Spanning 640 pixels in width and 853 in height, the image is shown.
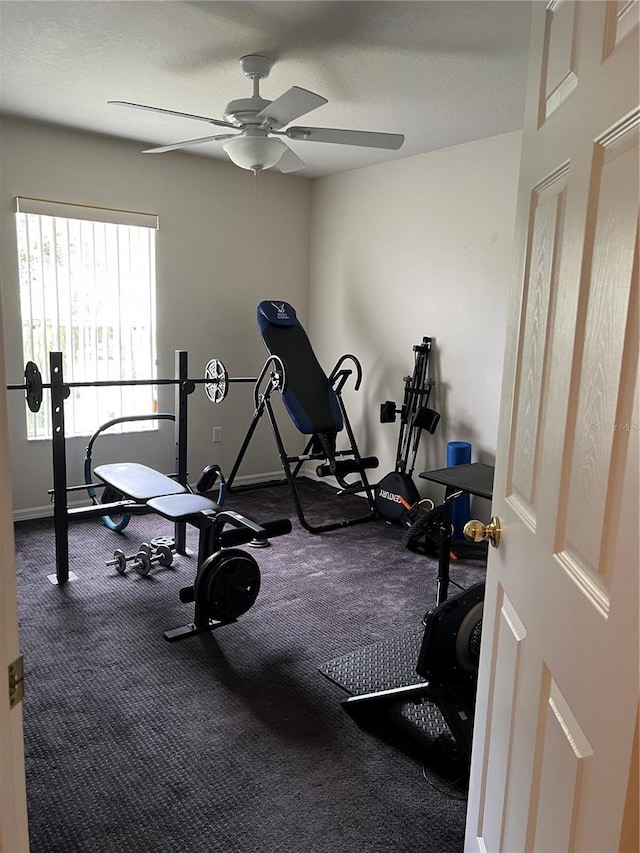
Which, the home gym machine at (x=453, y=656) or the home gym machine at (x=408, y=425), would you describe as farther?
the home gym machine at (x=408, y=425)

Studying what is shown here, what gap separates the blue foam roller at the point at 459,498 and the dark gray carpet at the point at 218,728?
60cm

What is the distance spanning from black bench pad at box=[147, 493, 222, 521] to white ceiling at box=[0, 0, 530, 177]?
6.57 ft

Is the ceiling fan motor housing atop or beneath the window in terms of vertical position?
atop

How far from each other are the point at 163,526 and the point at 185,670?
1.82 m

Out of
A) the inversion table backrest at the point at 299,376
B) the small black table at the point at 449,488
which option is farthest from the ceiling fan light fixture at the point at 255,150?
the small black table at the point at 449,488

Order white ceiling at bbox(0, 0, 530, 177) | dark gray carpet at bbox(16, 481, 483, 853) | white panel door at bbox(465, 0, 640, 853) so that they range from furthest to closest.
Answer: white ceiling at bbox(0, 0, 530, 177) → dark gray carpet at bbox(16, 481, 483, 853) → white panel door at bbox(465, 0, 640, 853)

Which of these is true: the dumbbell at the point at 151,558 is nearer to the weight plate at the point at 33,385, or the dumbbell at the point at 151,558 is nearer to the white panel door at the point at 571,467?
the weight plate at the point at 33,385

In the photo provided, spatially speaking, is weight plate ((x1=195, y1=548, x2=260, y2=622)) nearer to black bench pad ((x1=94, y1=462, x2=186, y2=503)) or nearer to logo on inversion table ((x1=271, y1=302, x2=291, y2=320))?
black bench pad ((x1=94, y1=462, x2=186, y2=503))

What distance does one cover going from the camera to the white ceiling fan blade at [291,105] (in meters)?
2.42

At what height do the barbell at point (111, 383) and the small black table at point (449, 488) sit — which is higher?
the barbell at point (111, 383)

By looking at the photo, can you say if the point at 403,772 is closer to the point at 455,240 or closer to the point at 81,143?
the point at 455,240

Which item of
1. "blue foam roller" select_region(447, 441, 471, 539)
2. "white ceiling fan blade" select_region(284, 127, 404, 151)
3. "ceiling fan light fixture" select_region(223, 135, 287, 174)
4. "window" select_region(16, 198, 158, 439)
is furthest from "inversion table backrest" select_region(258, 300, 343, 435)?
"white ceiling fan blade" select_region(284, 127, 404, 151)

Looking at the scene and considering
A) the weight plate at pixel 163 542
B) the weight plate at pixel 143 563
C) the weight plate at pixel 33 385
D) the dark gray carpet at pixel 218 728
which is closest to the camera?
the dark gray carpet at pixel 218 728

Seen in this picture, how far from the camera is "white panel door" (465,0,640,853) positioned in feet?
2.44
